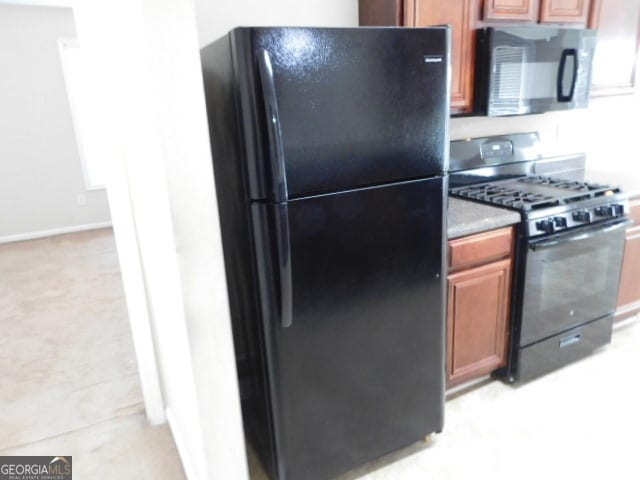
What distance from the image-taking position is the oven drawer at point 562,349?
2217mm

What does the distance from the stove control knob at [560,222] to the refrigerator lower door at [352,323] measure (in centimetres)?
69

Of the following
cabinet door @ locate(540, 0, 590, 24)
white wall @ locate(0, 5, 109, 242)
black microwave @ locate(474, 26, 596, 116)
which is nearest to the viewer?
black microwave @ locate(474, 26, 596, 116)

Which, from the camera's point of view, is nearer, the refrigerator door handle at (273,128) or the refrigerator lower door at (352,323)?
the refrigerator door handle at (273,128)

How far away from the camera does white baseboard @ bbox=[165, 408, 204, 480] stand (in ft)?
5.59

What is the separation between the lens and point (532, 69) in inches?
84.9

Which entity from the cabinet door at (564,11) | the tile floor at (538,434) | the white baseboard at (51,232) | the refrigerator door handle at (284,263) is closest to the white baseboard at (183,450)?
the tile floor at (538,434)

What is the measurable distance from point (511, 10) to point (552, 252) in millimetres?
1105

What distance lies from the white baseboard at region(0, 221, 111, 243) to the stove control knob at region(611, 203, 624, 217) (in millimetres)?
5242

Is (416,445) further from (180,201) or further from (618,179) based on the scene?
(618,179)

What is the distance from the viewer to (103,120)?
1890mm

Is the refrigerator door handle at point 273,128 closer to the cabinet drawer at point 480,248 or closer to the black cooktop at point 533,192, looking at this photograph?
the cabinet drawer at point 480,248

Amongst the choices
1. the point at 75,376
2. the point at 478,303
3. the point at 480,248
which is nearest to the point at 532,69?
the point at 480,248

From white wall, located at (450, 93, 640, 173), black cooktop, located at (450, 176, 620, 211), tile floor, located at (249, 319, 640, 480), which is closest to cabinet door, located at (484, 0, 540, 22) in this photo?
white wall, located at (450, 93, 640, 173)

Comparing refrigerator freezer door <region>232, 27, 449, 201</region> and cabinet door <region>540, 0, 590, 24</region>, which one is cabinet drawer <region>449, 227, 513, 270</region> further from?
cabinet door <region>540, 0, 590, 24</region>
